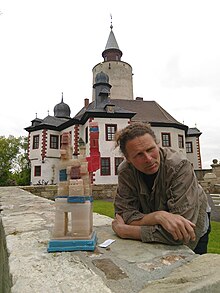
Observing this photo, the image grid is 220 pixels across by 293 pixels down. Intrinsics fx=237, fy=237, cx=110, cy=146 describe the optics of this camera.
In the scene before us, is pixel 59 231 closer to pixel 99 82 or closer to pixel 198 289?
pixel 198 289

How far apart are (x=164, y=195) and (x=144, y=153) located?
1.40ft

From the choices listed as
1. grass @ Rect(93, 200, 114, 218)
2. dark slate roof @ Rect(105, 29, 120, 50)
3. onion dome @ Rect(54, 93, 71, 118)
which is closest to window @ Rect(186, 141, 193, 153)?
onion dome @ Rect(54, 93, 71, 118)

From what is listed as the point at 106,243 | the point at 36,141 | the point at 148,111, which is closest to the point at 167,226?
the point at 106,243

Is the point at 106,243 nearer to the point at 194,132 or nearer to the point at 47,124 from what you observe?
the point at 47,124

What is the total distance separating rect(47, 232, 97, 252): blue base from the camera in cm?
183

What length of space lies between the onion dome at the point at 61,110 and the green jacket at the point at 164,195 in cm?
2844

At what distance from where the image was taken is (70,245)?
185 centimetres

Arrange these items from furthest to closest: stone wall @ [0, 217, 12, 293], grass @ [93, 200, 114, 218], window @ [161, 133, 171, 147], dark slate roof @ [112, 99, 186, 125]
Result: dark slate roof @ [112, 99, 186, 125] < window @ [161, 133, 171, 147] < grass @ [93, 200, 114, 218] < stone wall @ [0, 217, 12, 293]

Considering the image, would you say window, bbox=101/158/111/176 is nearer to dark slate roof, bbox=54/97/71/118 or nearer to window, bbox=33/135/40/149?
window, bbox=33/135/40/149

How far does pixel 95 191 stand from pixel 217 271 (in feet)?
37.1

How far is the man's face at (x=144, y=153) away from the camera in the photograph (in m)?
2.04

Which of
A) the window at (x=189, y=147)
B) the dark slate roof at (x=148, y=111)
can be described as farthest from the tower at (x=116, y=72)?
the window at (x=189, y=147)

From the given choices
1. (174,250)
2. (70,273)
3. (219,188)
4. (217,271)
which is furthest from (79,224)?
(219,188)

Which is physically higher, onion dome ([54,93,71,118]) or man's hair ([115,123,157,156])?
onion dome ([54,93,71,118])
